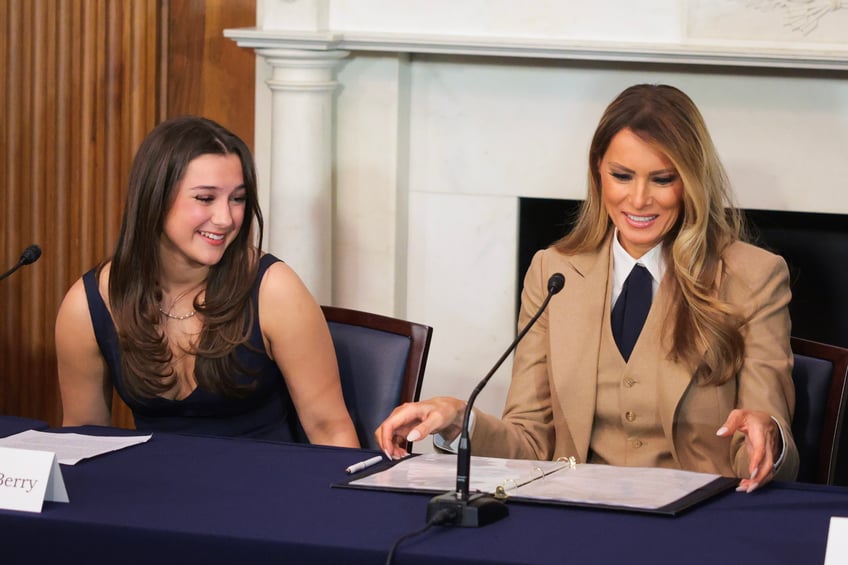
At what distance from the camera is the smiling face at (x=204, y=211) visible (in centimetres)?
229

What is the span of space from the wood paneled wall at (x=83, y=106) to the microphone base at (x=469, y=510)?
2.28m

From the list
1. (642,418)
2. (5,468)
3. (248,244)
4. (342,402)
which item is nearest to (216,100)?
(248,244)

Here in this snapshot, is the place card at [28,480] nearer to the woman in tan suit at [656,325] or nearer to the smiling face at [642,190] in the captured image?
the woman in tan suit at [656,325]

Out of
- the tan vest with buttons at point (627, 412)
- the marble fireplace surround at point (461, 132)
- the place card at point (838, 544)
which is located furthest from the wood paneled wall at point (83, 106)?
the place card at point (838, 544)

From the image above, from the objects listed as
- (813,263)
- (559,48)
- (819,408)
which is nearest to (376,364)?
(819,408)

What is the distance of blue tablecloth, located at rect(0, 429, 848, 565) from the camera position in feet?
4.66

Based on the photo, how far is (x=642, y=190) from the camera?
7.07ft

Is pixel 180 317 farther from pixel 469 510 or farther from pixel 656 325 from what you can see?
pixel 469 510

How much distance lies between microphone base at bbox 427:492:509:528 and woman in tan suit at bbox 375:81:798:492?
19.7 inches

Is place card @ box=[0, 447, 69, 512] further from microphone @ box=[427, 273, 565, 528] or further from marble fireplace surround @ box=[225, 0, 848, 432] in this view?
marble fireplace surround @ box=[225, 0, 848, 432]

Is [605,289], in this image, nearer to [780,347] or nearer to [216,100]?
[780,347]

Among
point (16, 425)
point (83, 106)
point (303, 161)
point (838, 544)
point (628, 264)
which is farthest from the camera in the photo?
point (83, 106)

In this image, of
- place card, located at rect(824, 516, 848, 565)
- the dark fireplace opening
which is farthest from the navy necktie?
the dark fireplace opening

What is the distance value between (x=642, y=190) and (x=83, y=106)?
2007 mm
